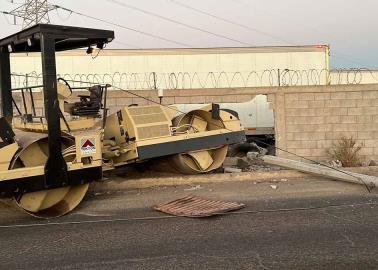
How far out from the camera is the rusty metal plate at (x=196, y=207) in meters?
7.67

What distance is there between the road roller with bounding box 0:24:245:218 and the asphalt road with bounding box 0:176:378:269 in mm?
550

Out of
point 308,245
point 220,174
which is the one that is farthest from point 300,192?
point 308,245

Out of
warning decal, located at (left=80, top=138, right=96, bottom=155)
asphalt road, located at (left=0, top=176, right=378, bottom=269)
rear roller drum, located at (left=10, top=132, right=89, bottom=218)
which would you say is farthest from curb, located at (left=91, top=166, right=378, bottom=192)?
warning decal, located at (left=80, top=138, right=96, bottom=155)

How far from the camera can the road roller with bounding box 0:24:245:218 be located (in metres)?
7.50

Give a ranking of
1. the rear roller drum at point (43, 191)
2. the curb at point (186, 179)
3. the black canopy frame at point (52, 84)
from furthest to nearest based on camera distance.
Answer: the curb at point (186, 179), the rear roller drum at point (43, 191), the black canopy frame at point (52, 84)

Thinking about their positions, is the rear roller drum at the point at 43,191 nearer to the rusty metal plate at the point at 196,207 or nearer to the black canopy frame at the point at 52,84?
the black canopy frame at the point at 52,84

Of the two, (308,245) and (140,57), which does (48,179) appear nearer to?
(308,245)

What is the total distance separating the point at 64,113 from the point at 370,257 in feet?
16.4

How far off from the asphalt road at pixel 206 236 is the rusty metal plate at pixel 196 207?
0.56 feet

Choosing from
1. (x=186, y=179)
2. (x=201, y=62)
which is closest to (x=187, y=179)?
(x=186, y=179)

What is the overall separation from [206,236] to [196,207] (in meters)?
1.53

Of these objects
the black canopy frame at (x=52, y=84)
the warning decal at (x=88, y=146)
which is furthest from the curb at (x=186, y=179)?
the black canopy frame at (x=52, y=84)

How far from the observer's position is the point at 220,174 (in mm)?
10516

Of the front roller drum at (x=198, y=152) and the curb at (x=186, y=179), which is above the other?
the front roller drum at (x=198, y=152)
